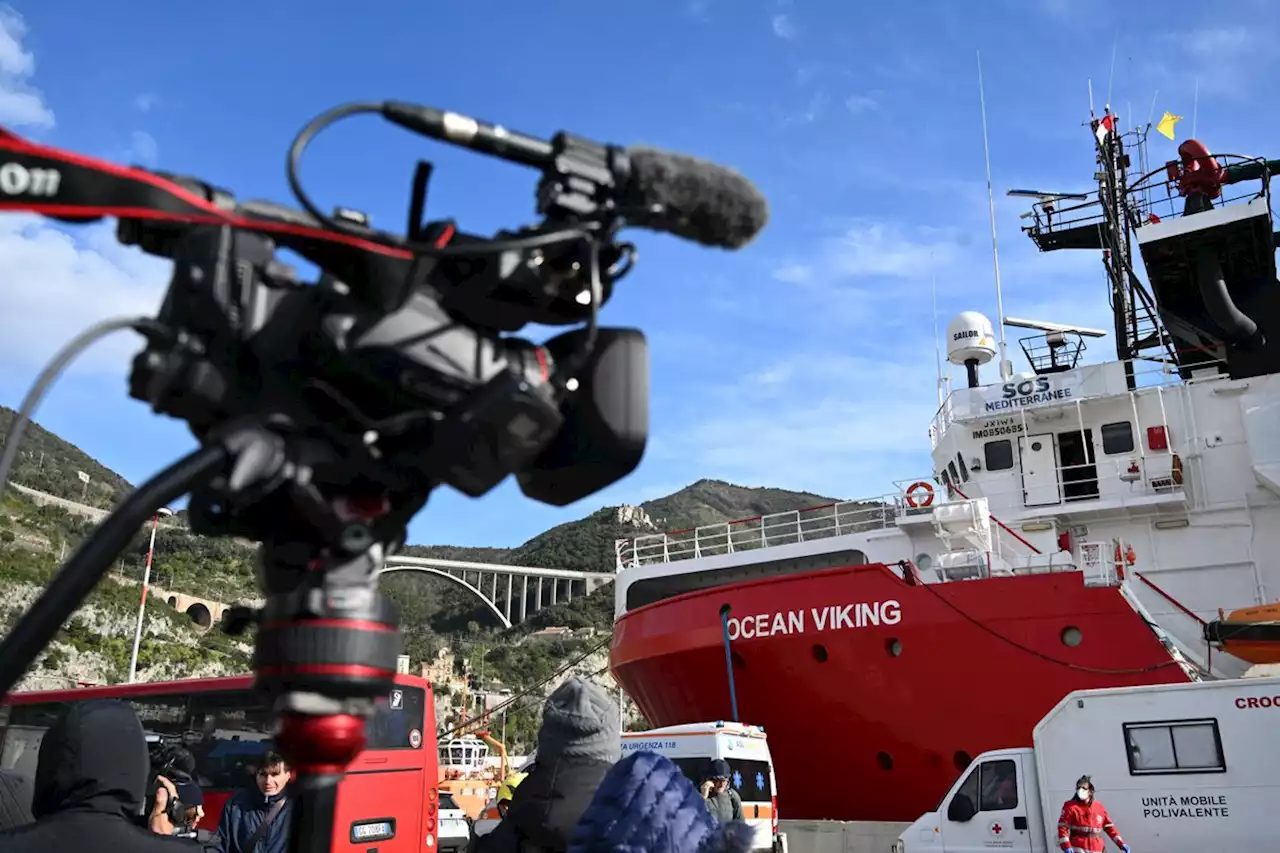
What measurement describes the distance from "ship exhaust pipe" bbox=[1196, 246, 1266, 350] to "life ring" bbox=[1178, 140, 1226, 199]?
3.46 ft

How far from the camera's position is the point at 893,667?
10.9 meters

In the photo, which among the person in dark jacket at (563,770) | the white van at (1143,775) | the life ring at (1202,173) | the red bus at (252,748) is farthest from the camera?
the life ring at (1202,173)

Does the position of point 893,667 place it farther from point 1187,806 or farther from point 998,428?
point 998,428

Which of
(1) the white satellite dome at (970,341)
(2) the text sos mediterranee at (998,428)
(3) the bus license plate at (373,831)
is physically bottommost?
(3) the bus license plate at (373,831)

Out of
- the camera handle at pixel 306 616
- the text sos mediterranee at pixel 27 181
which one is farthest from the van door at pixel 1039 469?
the text sos mediterranee at pixel 27 181

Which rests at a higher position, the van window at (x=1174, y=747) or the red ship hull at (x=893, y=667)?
the red ship hull at (x=893, y=667)

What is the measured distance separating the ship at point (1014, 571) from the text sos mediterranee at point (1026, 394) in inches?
→ 1.3

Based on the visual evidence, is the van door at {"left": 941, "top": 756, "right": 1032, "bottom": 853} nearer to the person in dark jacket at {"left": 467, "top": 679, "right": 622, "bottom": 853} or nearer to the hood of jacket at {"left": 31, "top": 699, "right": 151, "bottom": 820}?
the person in dark jacket at {"left": 467, "top": 679, "right": 622, "bottom": 853}

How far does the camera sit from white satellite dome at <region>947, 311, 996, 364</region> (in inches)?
623

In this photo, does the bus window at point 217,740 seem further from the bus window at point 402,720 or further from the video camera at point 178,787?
the video camera at point 178,787

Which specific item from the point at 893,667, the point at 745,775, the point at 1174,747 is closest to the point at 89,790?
the point at 1174,747

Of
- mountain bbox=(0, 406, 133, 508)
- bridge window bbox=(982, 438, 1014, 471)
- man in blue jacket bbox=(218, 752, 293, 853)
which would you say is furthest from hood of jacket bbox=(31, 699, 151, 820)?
mountain bbox=(0, 406, 133, 508)

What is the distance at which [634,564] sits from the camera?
15.7 meters

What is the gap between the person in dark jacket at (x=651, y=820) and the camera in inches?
70.3
